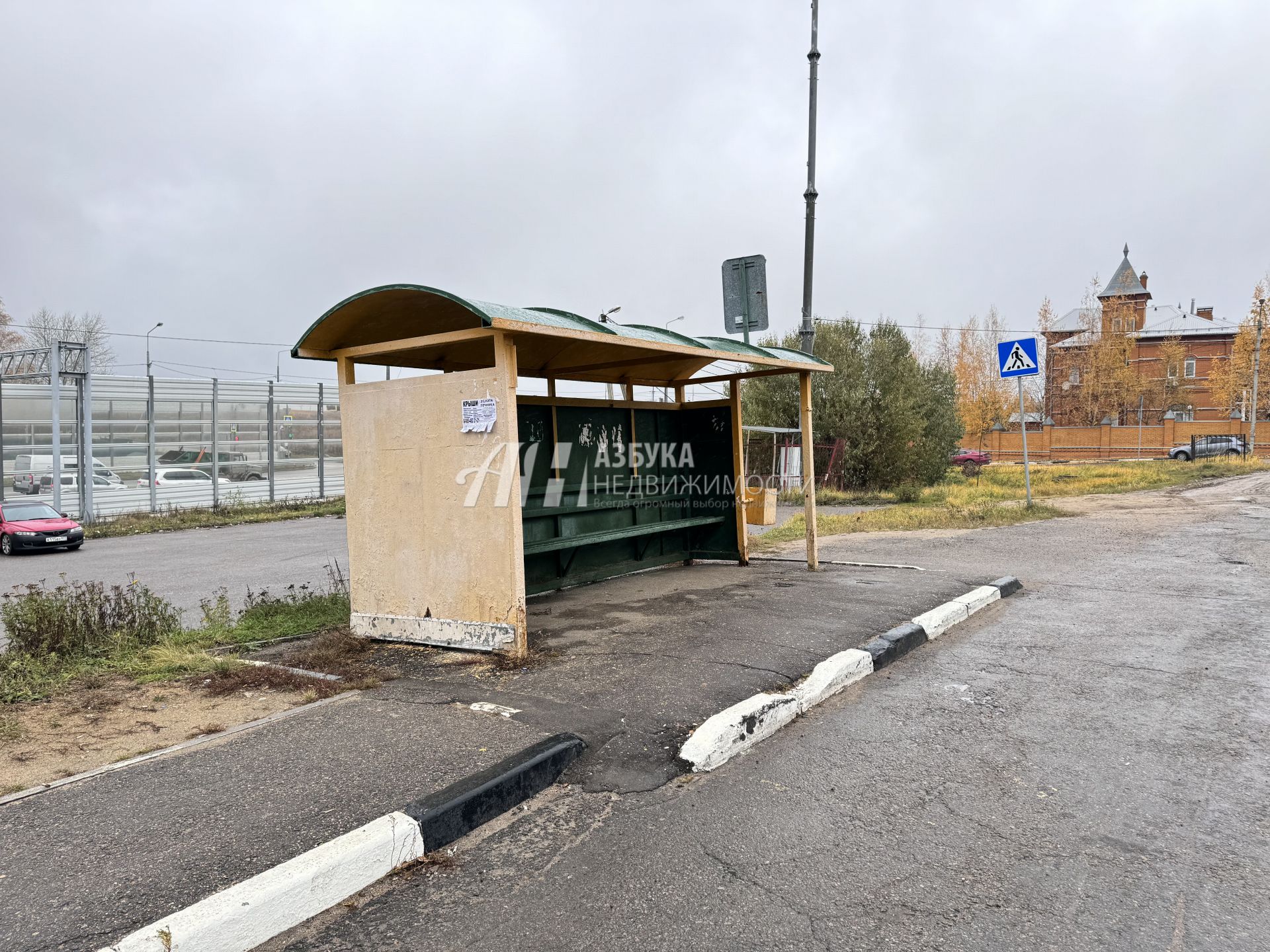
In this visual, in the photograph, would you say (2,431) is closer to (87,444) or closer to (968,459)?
(87,444)

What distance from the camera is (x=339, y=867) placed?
302 cm

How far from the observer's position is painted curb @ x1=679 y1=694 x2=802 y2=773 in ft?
13.7

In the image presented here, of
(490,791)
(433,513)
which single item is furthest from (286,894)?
(433,513)

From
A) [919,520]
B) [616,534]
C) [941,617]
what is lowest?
[941,617]

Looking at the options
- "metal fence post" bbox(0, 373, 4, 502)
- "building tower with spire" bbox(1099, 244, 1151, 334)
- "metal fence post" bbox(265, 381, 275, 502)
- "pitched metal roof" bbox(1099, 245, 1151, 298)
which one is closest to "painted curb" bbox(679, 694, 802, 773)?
"metal fence post" bbox(0, 373, 4, 502)

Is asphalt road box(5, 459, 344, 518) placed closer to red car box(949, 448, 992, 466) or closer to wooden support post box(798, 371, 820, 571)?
wooden support post box(798, 371, 820, 571)

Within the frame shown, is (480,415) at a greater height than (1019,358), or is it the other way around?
(1019,358)

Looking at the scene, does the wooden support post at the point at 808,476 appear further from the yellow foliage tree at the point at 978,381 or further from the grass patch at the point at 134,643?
the yellow foliage tree at the point at 978,381

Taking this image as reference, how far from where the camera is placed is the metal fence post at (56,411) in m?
19.9

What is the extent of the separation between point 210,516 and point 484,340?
58.6 feet

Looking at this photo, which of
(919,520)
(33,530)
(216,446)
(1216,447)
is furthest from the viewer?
(1216,447)

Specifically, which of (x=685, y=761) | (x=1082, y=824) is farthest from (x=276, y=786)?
(x=1082, y=824)

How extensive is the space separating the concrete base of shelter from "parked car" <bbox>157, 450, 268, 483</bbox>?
67.3 feet

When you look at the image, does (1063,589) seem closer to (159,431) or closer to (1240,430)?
(159,431)
